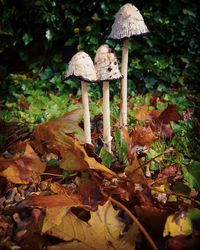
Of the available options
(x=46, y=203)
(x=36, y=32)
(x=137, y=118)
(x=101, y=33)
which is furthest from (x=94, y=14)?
(x=46, y=203)

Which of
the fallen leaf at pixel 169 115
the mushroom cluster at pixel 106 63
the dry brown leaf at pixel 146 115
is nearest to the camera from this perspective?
the mushroom cluster at pixel 106 63

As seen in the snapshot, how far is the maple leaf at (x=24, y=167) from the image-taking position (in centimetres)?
201

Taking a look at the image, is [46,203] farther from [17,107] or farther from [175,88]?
[175,88]

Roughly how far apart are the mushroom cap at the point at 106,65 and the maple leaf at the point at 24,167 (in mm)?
606

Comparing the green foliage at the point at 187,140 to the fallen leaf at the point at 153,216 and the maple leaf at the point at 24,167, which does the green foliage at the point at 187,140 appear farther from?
the maple leaf at the point at 24,167

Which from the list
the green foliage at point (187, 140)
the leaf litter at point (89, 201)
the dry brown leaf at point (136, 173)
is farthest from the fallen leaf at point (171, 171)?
the dry brown leaf at point (136, 173)

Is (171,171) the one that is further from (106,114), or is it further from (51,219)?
(51,219)

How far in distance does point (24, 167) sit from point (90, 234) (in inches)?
27.6

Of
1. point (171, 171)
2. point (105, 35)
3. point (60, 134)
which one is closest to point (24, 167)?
point (60, 134)

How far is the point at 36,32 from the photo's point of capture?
14.5 ft

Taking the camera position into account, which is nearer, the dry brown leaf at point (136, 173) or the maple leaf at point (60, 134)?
the dry brown leaf at point (136, 173)

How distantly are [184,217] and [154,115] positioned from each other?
5.10ft

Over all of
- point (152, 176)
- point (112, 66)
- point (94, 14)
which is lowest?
point (152, 176)

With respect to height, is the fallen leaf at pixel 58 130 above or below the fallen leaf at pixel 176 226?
above
